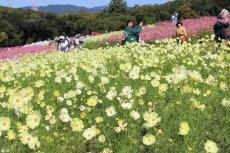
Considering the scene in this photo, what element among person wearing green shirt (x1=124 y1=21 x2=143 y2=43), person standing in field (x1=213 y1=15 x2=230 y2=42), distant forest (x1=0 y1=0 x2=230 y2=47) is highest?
person standing in field (x1=213 y1=15 x2=230 y2=42)

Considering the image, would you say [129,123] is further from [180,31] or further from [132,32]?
[132,32]

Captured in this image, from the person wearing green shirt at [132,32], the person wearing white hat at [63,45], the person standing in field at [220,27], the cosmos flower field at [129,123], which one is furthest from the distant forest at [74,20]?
the cosmos flower field at [129,123]

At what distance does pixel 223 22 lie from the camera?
18578 mm

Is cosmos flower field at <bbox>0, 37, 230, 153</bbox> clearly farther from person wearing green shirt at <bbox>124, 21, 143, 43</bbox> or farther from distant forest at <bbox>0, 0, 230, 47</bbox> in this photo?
distant forest at <bbox>0, 0, 230, 47</bbox>

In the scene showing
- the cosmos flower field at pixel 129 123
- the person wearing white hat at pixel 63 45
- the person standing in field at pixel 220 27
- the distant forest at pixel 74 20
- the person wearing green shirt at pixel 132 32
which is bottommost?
the distant forest at pixel 74 20

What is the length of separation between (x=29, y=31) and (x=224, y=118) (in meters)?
51.8

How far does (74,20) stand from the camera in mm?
65250

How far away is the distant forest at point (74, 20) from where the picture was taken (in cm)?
5469

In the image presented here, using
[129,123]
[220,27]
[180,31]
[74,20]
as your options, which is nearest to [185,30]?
[180,31]

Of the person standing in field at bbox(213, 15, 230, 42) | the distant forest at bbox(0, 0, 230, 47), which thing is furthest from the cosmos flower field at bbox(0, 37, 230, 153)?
the distant forest at bbox(0, 0, 230, 47)

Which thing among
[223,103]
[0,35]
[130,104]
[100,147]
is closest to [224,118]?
[223,103]

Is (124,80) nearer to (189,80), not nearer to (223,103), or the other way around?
(189,80)

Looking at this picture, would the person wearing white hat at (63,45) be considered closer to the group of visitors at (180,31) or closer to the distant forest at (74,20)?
the group of visitors at (180,31)

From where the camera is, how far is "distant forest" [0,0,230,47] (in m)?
54.7
